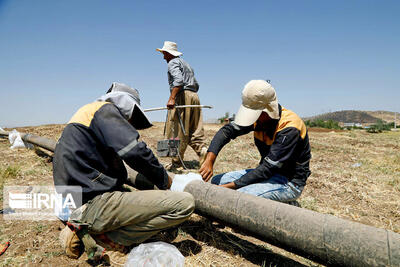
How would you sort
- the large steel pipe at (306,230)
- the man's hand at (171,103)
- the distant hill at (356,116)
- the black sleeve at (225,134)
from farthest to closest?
1. the distant hill at (356,116)
2. the man's hand at (171,103)
3. the black sleeve at (225,134)
4. the large steel pipe at (306,230)

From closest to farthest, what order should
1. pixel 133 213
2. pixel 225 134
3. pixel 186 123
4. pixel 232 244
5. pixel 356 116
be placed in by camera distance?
pixel 133 213, pixel 232 244, pixel 225 134, pixel 186 123, pixel 356 116

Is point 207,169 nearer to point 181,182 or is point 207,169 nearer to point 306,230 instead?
point 181,182

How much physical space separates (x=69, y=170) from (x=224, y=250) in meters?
1.43

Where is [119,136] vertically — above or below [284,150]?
above

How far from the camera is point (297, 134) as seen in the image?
2.34m

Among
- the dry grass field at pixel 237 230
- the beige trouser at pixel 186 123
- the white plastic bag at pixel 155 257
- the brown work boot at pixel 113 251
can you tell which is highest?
the beige trouser at pixel 186 123

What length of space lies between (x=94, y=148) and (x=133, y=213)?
0.58 m

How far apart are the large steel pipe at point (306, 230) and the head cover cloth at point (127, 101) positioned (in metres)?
0.86

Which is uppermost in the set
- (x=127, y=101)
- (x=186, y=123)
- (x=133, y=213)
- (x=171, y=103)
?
(x=127, y=101)

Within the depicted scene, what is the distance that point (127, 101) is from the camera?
212 centimetres

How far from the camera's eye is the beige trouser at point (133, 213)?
6.25 feet

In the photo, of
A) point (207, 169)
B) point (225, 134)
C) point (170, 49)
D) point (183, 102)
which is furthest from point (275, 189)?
point (170, 49)

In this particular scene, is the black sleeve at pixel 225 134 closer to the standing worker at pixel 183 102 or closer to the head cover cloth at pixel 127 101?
the head cover cloth at pixel 127 101

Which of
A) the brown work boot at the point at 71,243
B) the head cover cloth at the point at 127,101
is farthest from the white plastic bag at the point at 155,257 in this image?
the head cover cloth at the point at 127,101
